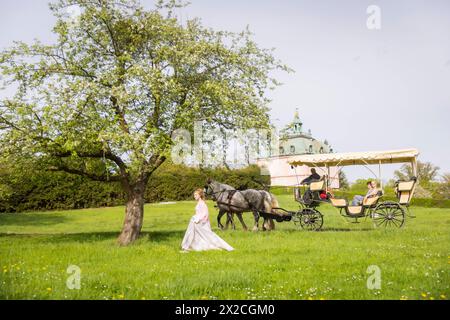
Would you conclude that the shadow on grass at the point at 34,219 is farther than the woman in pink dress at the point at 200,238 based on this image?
Yes

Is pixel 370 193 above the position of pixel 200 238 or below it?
above

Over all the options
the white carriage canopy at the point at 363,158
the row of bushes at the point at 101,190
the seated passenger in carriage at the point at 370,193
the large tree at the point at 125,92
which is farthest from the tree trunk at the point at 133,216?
the row of bushes at the point at 101,190

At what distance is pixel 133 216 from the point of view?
15.7 metres

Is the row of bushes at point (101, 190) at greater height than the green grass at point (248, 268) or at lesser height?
greater

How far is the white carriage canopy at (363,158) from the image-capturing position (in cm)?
1766

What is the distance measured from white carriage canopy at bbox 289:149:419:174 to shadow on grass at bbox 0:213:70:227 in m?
19.3

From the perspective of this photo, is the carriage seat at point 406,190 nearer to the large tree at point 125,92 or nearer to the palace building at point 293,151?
the large tree at point 125,92

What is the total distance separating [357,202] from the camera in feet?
62.1

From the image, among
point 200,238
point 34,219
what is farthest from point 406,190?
point 34,219

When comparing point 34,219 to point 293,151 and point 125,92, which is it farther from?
point 293,151

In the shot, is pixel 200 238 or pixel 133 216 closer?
pixel 200 238

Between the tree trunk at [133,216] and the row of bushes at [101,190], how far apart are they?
16410 millimetres

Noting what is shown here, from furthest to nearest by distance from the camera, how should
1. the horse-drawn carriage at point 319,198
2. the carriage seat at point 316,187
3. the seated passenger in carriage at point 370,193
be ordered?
1. the carriage seat at point 316,187
2. the horse-drawn carriage at point 319,198
3. the seated passenger in carriage at point 370,193

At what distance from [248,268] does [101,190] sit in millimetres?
33492
